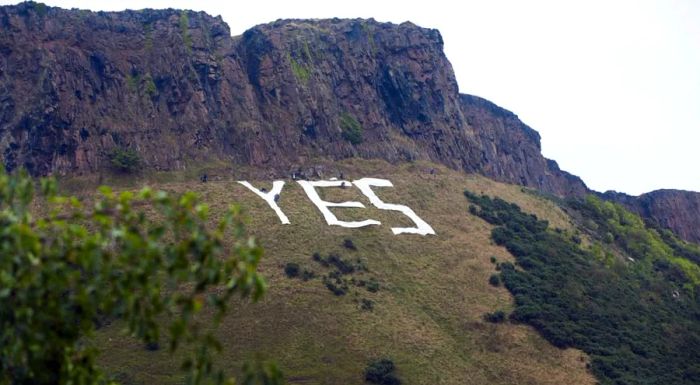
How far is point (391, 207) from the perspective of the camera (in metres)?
90.4

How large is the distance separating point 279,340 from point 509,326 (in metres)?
20.1

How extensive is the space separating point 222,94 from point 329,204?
19.9m

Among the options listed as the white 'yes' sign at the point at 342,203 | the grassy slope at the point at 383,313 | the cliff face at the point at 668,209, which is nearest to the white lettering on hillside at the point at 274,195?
the white 'yes' sign at the point at 342,203

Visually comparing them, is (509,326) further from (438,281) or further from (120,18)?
(120,18)

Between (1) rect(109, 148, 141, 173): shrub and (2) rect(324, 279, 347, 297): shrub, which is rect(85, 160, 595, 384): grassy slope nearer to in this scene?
(2) rect(324, 279, 347, 297): shrub

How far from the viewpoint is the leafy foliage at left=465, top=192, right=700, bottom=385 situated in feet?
238

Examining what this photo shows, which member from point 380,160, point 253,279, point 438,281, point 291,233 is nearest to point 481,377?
point 438,281

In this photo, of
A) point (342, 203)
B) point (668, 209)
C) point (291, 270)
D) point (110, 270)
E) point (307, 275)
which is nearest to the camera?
point (110, 270)

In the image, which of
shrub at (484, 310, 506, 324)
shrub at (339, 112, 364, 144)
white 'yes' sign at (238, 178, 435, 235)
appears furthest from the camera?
shrub at (339, 112, 364, 144)

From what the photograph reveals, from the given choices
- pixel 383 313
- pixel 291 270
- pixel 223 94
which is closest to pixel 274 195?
pixel 291 270

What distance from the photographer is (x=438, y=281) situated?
78.6 m

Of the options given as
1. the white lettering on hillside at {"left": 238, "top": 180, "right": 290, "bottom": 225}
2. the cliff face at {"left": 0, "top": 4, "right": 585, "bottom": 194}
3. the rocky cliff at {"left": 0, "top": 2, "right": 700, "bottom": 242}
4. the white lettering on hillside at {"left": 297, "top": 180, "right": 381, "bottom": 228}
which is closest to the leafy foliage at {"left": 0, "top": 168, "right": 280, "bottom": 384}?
the white lettering on hillside at {"left": 238, "top": 180, "right": 290, "bottom": 225}

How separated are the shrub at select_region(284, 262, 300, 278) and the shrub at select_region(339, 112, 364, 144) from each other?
102ft

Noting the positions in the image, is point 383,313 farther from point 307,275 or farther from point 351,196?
point 351,196
